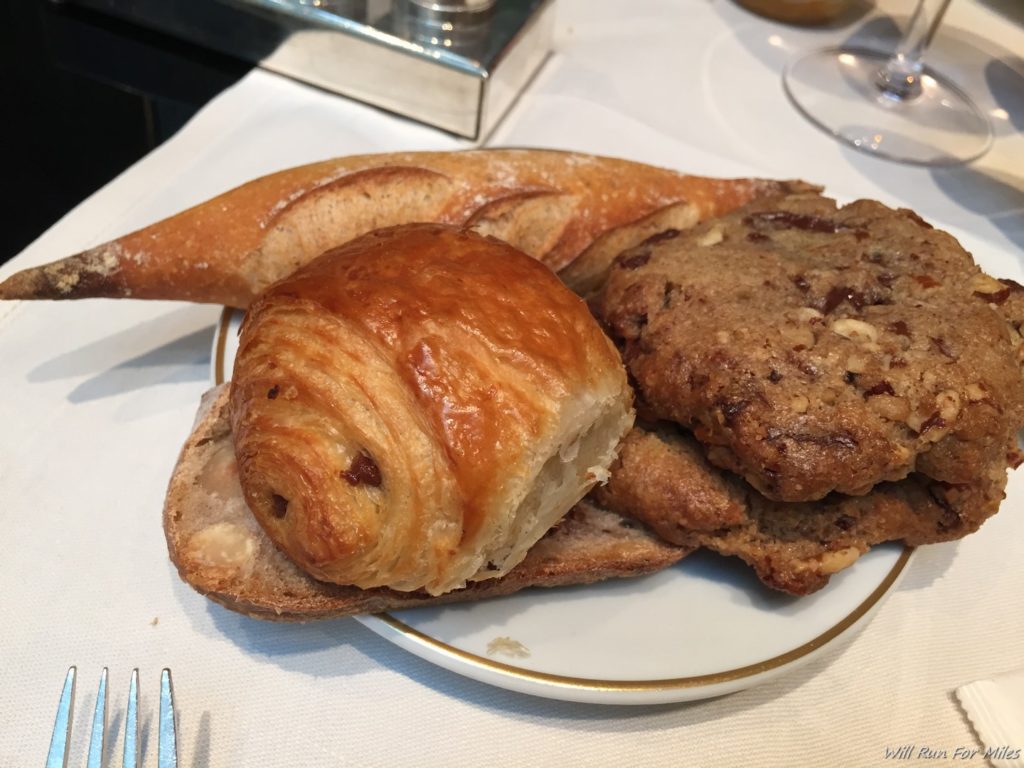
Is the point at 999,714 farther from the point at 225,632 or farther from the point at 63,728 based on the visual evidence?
the point at 63,728

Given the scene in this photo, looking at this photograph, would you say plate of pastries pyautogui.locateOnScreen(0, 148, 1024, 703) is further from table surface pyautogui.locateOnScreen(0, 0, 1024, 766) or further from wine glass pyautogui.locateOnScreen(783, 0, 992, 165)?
wine glass pyautogui.locateOnScreen(783, 0, 992, 165)

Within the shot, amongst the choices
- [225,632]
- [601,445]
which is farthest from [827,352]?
[225,632]

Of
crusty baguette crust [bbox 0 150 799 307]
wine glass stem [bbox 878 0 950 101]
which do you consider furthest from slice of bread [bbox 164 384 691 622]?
wine glass stem [bbox 878 0 950 101]

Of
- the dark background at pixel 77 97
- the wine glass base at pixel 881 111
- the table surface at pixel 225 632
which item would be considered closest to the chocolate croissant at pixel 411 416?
the table surface at pixel 225 632

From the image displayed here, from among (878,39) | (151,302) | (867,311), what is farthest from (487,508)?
(878,39)

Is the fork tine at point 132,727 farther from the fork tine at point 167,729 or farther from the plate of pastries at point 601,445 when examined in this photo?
the plate of pastries at point 601,445
